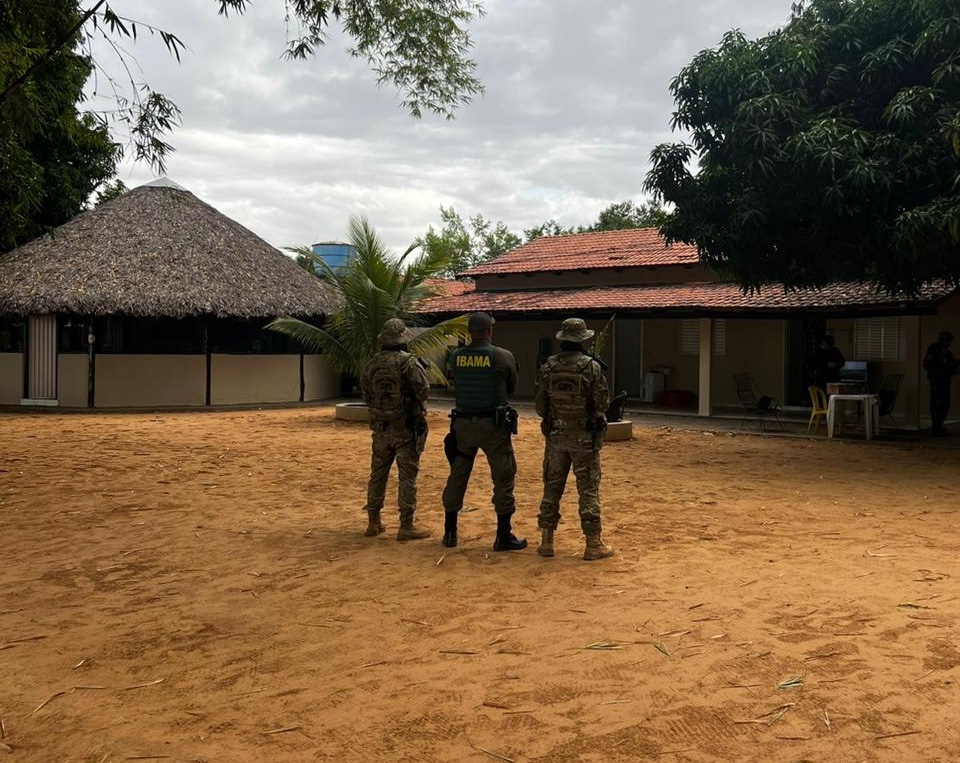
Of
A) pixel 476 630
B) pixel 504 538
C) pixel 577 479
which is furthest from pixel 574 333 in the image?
pixel 476 630

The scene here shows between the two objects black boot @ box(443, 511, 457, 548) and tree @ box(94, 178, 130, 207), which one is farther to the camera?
tree @ box(94, 178, 130, 207)

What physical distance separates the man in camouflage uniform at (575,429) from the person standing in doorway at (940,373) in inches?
363

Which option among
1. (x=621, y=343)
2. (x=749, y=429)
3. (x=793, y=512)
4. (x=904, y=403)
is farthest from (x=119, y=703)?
(x=621, y=343)

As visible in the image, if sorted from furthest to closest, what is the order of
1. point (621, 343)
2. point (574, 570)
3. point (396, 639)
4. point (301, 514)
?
point (621, 343), point (301, 514), point (574, 570), point (396, 639)

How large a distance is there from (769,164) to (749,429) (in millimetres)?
5616

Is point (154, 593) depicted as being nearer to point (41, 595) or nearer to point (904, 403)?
point (41, 595)

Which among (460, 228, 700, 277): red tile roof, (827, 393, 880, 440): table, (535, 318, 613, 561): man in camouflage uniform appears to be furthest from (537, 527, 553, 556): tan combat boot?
(460, 228, 700, 277): red tile roof

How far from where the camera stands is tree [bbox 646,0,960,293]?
914 cm

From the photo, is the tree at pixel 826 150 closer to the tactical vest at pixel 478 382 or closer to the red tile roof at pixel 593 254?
the tactical vest at pixel 478 382

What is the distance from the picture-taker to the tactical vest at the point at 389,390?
6.25 meters

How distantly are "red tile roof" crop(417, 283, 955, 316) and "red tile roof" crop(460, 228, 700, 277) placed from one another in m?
0.56

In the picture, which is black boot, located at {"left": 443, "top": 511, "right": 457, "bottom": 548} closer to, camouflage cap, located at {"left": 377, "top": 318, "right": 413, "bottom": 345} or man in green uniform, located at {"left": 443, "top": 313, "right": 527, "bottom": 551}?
man in green uniform, located at {"left": 443, "top": 313, "right": 527, "bottom": 551}

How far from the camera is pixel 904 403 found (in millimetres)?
14398

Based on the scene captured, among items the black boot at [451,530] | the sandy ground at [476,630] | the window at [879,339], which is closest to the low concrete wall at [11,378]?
the sandy ground at [476,630]
